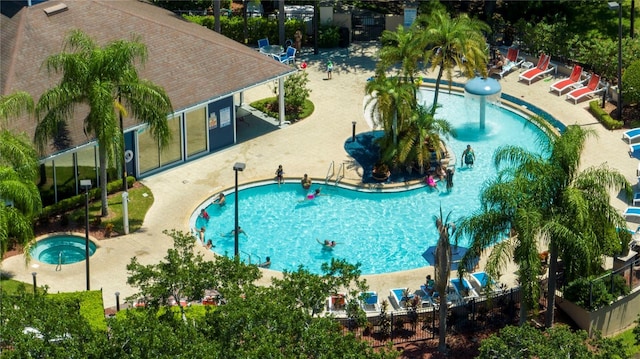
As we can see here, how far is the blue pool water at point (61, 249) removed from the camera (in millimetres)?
47438

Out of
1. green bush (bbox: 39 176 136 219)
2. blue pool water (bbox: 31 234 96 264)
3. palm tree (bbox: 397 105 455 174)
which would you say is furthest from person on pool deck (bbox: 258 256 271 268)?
palm tree (bbox: 397 105 455 174)

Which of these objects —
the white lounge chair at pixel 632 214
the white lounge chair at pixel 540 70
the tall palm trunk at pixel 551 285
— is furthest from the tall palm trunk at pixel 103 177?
the white lounge chair at pixel 540 70

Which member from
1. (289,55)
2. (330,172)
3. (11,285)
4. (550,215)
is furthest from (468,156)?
(11,285)

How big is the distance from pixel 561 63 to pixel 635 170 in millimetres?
Result: 11742

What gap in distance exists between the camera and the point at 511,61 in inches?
2557

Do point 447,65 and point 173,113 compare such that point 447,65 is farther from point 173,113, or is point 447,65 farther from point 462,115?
point 173,113

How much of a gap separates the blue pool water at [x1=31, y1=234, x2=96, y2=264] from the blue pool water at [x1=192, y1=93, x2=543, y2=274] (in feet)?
16.0

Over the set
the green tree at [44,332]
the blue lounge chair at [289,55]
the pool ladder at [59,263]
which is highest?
the blue lounge chair at [289,55]

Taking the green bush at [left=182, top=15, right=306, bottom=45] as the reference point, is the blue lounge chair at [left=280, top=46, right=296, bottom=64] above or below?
below

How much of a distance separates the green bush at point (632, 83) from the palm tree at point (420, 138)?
368 inches

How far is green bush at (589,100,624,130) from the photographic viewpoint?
5778 centimetres

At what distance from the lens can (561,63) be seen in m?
64.2

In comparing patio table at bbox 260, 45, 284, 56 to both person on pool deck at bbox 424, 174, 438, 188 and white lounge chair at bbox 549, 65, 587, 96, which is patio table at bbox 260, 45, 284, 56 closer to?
white lounge chair at bbox 549, 65, 587, 96

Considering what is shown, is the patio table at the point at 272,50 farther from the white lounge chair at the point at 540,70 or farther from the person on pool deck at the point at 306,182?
the person on pool deck at the point at 306,182
